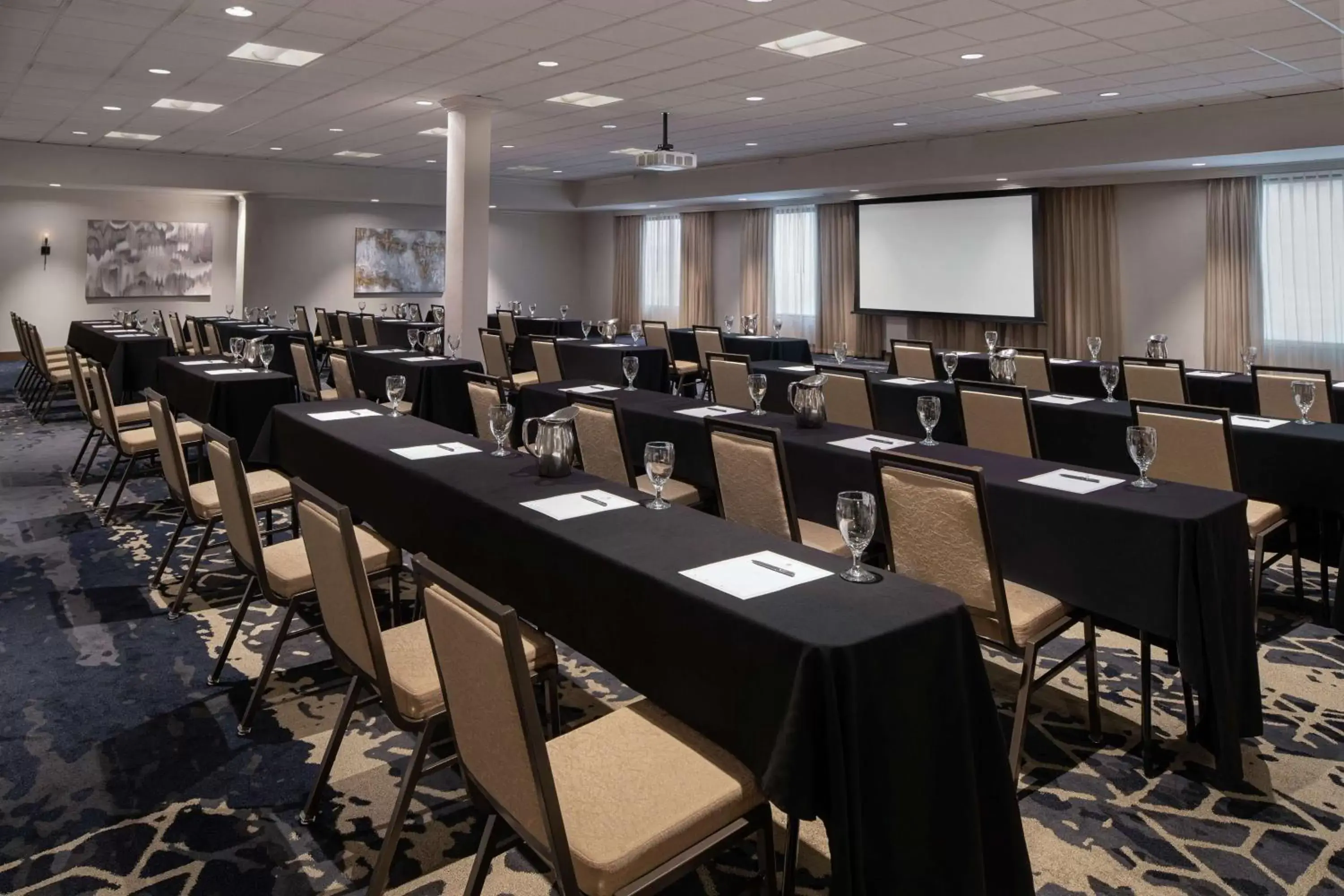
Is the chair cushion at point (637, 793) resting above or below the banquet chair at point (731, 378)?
below

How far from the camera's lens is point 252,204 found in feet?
51.8

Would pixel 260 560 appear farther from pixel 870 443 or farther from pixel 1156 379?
pixel 1156 379

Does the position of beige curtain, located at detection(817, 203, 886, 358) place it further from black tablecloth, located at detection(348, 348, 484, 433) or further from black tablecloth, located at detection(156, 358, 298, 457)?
black tablecloth, located at detection(156, 358, 298, 457)

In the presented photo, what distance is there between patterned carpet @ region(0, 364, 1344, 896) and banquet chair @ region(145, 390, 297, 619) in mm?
282

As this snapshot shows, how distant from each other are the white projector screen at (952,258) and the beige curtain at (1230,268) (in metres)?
1.99

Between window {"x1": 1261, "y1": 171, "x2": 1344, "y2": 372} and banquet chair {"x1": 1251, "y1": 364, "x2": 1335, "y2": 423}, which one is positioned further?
window {"x1": 1261, "y1": 171, "x2": 1344, "y2": 372}

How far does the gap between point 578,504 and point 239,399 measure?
136 inches

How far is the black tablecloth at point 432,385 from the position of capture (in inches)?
274

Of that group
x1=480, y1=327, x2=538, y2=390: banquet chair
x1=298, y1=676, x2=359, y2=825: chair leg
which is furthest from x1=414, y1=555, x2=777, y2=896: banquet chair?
x1=480, y1=327, x2=538, y2=390: banquet chair

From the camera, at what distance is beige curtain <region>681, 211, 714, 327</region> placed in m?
16.9

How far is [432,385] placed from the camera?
6.97m

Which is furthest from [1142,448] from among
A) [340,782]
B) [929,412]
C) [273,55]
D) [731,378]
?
[273,55]

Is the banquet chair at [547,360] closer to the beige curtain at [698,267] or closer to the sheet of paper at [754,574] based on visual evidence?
the sheet of paper at [754,574]

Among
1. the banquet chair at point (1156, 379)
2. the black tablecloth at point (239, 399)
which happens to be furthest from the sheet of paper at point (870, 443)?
the black tablecloth at point (239, 399)
